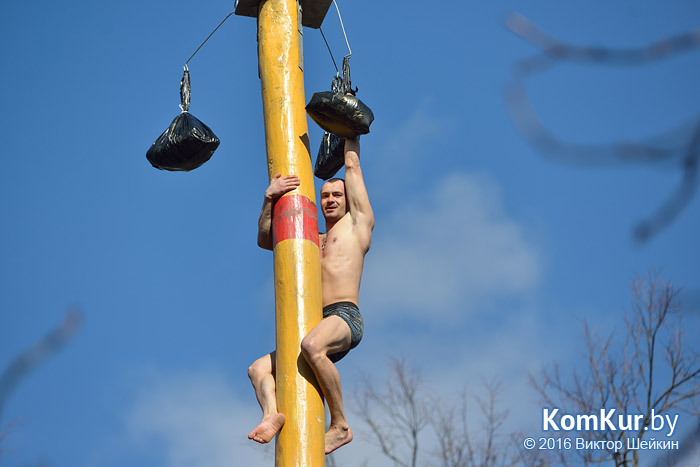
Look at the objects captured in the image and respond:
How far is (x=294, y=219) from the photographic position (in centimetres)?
590

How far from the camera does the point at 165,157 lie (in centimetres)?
673

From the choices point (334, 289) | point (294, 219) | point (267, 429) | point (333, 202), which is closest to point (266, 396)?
point (267, 429)

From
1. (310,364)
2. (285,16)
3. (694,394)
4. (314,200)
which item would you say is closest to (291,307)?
(310,364)

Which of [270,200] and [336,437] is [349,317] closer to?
[336,437]

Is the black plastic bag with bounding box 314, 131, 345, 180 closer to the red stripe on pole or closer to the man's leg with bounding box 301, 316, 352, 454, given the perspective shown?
the red stripe on pole

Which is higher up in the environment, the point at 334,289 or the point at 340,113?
the point at 340,113

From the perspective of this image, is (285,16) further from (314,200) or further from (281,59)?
(314,200)

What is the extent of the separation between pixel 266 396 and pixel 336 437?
1.60 feet

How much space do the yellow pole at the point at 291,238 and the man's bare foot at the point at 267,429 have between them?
6 cm

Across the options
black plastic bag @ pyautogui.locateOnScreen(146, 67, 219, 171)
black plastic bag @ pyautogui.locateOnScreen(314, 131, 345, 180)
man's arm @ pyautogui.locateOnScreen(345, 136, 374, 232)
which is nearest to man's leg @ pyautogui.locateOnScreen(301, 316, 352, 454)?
man's arm @ pyautogui.locateOnScreen(345, 136, 374, 232)

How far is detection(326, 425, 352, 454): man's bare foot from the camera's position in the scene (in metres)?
5.78

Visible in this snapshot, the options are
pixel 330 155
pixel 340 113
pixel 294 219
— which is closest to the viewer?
pixel 294 219

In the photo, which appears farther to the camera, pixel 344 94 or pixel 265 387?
pixel 344 94

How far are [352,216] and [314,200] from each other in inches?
23.0
